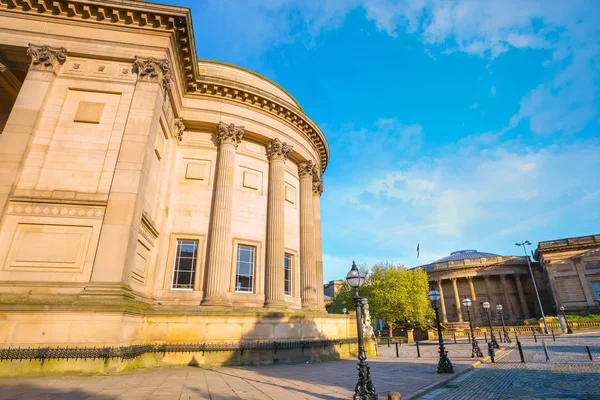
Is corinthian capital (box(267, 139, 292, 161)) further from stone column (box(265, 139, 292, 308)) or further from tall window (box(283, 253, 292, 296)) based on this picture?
tall window (box(283, 253, 292, 296))

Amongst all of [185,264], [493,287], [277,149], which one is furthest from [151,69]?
[493,287]

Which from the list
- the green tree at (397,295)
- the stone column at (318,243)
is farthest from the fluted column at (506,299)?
the stone column at (318,243)

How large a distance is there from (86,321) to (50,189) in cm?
563

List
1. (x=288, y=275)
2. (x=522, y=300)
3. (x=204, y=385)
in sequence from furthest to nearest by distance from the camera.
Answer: (x=522, y=300)
(x=288, y=275)
(x=204, y=385)

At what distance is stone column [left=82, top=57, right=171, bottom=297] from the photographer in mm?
10977

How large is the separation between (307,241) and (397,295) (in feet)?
99.1

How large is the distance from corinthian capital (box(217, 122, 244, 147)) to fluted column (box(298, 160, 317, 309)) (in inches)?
230

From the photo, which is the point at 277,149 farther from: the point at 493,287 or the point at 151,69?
the point at 493,287

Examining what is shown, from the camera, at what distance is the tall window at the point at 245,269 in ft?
57.3

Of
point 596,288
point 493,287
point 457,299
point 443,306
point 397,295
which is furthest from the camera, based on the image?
point 493,287

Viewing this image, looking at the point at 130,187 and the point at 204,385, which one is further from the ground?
the point at 130,187

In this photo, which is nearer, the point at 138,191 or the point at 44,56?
the point at 138,191

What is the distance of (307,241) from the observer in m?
21.1

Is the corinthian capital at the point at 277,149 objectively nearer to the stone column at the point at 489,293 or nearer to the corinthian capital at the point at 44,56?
the corinthian capital at the point at 44,56
